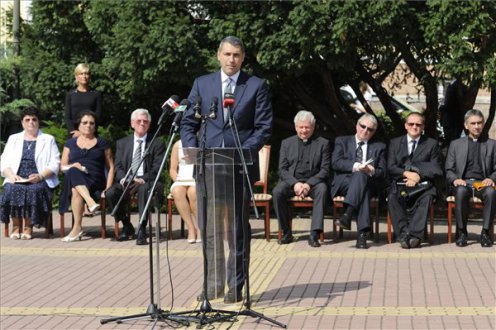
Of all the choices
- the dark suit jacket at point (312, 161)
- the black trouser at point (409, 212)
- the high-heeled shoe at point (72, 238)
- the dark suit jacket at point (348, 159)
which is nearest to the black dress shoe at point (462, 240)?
the black trouser at point (409, 212)

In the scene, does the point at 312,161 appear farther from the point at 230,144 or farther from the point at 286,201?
the point at 230,144

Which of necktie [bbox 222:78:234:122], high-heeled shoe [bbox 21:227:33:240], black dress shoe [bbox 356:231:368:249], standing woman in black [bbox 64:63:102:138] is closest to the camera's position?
necktie [bbox 222:78:234:122]

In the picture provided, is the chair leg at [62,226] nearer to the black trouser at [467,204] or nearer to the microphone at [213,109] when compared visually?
the black trouser at [467,204]

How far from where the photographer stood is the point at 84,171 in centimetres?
1393

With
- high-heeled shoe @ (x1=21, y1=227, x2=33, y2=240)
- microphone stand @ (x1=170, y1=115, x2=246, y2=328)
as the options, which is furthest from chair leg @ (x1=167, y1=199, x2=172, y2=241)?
microphone stand @ (x1=170, y1=115, x2=246, y2=328)

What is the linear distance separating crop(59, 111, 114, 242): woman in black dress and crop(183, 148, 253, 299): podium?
4.95 metres

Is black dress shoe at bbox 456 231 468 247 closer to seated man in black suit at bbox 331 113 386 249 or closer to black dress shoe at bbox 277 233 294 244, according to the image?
seated man in black suit at bbox 331 113 386 249

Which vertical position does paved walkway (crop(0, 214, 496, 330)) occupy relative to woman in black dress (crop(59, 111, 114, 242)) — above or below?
below

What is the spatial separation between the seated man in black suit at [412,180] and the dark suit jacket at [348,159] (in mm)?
126

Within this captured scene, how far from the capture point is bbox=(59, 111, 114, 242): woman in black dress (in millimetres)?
13789

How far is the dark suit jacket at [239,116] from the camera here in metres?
8.94

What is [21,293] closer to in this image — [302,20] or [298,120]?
[298,120]

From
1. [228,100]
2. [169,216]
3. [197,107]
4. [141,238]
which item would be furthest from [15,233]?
[228,100]

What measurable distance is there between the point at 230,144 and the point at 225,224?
66 centimetres
